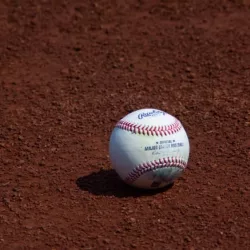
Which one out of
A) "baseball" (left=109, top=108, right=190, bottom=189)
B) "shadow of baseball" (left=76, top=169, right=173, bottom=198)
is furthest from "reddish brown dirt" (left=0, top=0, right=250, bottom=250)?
"baseball" (left=109, top=108, right=190, bottom=189)

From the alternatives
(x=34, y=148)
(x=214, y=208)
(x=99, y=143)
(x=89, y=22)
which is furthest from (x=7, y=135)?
(x=89, y=22)

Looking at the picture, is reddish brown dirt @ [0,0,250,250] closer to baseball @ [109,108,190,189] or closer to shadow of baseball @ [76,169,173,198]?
shadow of baseball @ [76,169,173,198]

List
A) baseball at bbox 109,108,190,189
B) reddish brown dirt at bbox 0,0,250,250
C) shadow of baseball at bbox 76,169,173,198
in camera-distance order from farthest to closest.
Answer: shadow of baseball at bbox 76,169,173,198 < baseball at bbox 109,108,190,189 < reddish brown dirt at bbox 0,0,250,250

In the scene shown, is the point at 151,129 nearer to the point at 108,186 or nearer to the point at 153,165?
the point at 153,165

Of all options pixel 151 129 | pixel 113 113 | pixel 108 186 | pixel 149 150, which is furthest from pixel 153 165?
pixel 113 113

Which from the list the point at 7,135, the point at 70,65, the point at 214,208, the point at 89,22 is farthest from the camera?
the point at 89,22

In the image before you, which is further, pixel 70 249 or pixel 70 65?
pixel 70 65

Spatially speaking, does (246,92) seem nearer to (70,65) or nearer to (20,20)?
(70,65)
